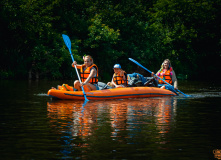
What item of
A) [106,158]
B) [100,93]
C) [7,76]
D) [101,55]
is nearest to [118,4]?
[101,55]

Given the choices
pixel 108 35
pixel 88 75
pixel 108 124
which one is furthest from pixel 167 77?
pixel 108 35

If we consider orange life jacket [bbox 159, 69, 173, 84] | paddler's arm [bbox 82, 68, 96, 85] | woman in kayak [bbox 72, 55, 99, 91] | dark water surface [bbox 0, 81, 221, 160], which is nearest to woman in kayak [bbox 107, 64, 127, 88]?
woman in kayak [bbox 72, 55, 99, 91]

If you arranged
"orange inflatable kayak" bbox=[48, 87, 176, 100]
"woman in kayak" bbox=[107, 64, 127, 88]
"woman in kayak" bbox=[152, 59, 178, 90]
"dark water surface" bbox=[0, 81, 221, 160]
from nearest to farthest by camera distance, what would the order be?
1. "dark water surface" bbox=[0, 81, 221, 160]
2. "orange inflatable kayak" bbox=[48, 87, 176, 100]
3. "woman in kayak" bbox=[107, 64, 127, 88]
4. "woman in kayak" bbox=[152, 59, 178, 90]

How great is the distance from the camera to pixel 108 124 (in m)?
8.48

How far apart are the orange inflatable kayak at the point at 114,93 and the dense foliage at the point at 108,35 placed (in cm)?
1439

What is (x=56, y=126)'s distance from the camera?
8.18 metres

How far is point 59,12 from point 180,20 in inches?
491

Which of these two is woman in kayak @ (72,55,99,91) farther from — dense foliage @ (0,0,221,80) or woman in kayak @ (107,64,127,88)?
dense foliage @ (0,0,221,80)

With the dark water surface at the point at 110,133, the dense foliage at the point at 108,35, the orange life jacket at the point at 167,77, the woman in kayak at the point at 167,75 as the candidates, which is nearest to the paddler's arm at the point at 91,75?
the dark water surface at the point at 110,133

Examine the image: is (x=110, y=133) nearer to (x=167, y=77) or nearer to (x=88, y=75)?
(x=88, y=75)

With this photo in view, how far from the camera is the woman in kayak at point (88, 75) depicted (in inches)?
543

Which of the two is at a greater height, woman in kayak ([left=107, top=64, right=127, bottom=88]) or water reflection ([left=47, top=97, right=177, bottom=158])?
woman in kayak ([left=107, top=64, right=127, bottom=88])

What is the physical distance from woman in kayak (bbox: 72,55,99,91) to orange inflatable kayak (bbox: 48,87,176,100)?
9.1 inches

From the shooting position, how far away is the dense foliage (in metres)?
29.0
